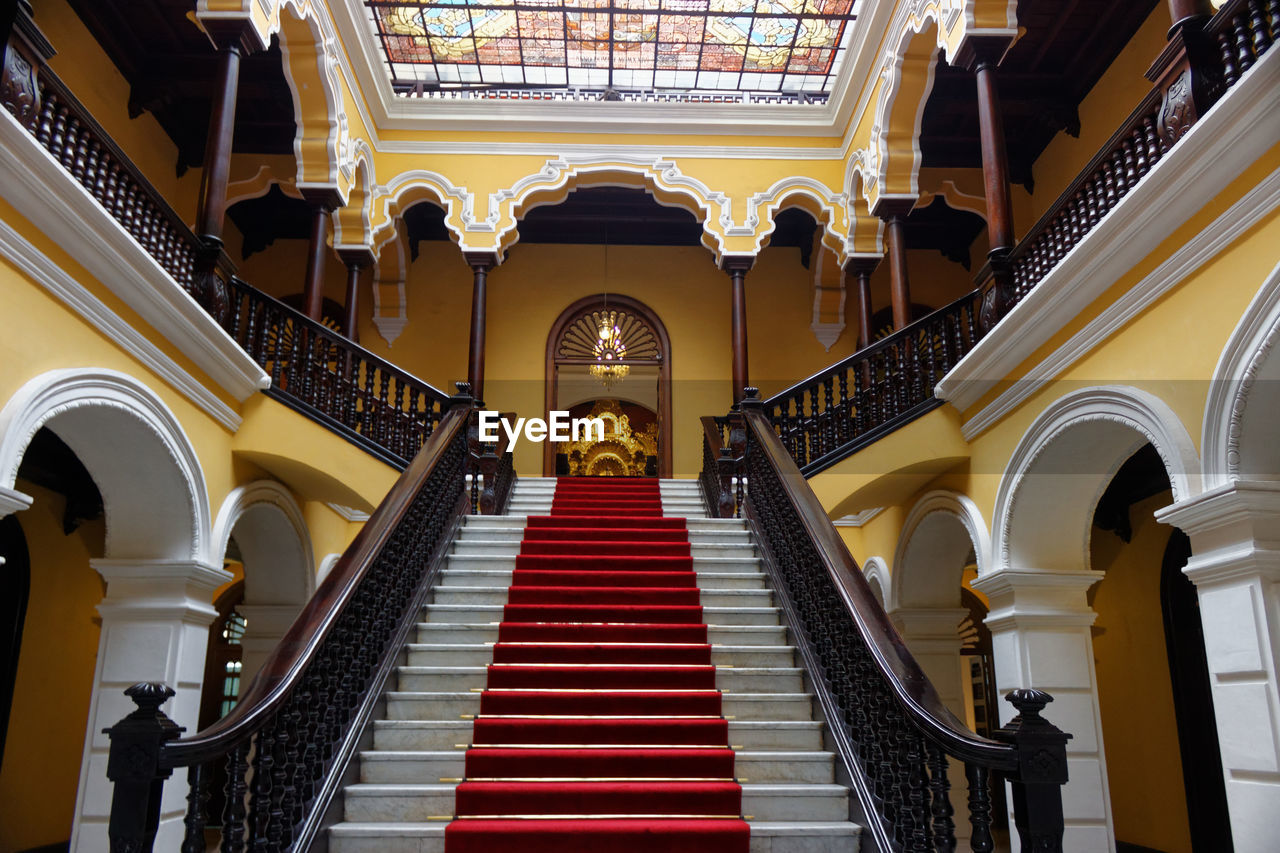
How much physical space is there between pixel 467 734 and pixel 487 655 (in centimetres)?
79

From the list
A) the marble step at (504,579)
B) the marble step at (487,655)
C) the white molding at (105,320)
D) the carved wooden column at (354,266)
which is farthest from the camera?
the carved wooden column at (354,266)

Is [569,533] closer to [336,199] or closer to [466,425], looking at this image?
[466,425]

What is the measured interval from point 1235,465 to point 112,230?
A: 566 centimetres

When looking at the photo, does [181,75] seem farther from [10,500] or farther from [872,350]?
[872,350]

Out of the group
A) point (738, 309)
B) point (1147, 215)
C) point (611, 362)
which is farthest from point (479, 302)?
point (1147, 215)

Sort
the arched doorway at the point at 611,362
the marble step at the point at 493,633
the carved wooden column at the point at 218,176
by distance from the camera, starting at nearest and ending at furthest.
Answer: the marble step at the point at 493,633 < the carved wooden column at the point at 218,176 < the arched doorway at the point at 611,362

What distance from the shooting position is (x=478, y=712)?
16.0 ft

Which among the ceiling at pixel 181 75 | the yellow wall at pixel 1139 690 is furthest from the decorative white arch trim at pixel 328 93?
the yellow wall at pixel 1139 690

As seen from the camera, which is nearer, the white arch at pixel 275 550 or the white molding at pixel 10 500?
the white molding at pixel 10 500

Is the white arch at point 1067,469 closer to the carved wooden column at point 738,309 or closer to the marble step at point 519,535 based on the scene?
the marble step at point 519,535

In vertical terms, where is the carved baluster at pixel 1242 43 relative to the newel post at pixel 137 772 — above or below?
above

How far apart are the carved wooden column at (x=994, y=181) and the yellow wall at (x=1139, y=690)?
11.1ft

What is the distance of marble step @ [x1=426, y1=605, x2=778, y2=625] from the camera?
5.88m

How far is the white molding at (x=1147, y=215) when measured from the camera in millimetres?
4082
